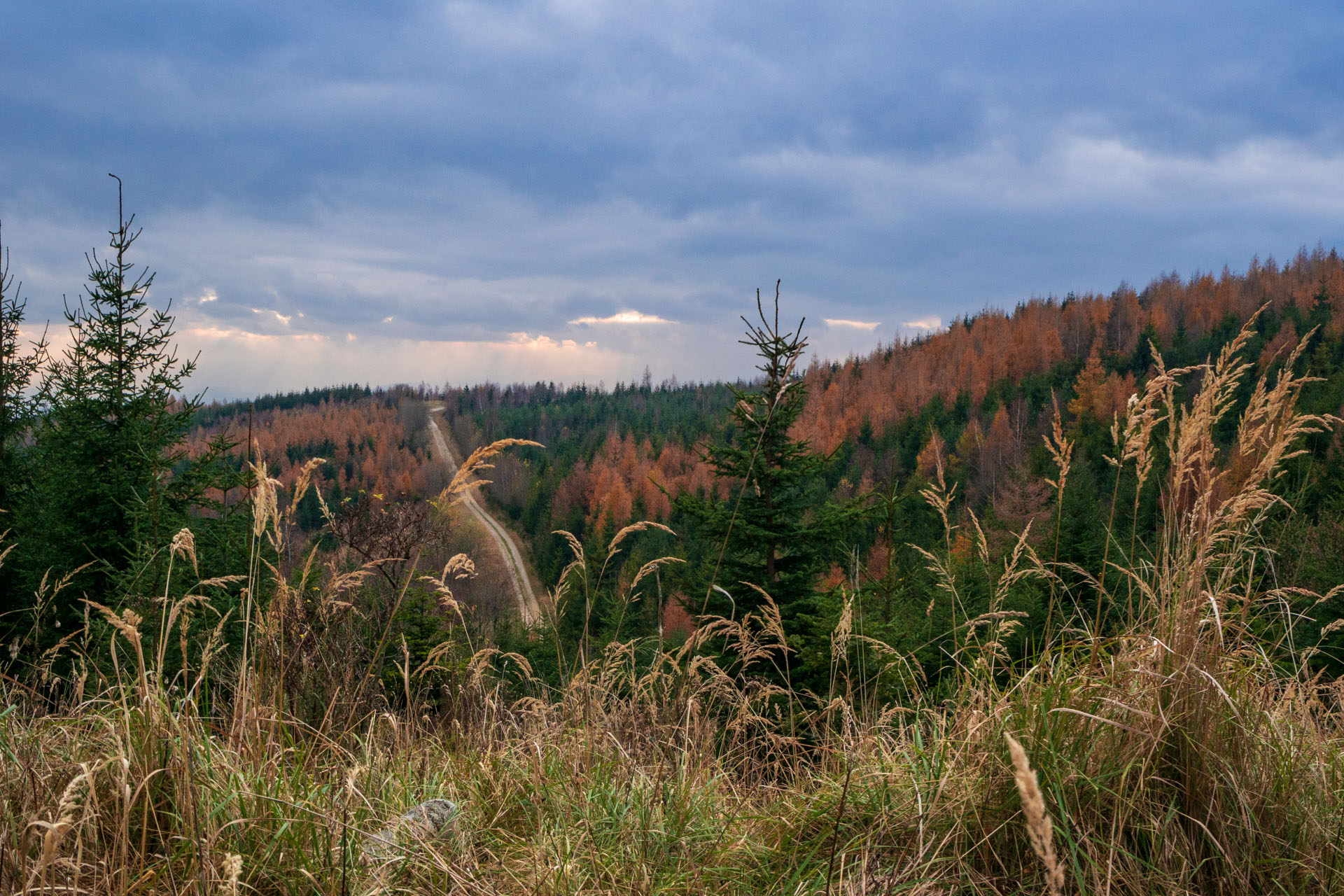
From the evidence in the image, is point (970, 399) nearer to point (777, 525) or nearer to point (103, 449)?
point (777, 525)

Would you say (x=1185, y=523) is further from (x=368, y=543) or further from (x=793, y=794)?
(x=368, y=543)

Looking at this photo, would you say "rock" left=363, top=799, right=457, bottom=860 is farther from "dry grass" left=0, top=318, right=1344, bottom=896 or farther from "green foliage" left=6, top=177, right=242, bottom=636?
Answer: "green foliage" left=6, top=177, right=242, bottom=636

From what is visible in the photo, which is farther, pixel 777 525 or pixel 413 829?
pixel 777 525

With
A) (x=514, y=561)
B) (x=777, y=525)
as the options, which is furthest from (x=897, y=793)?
(x=514, y=561)

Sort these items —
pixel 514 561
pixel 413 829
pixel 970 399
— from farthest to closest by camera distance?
pixel 970 399 → pixel 514 561 → pixel 413 829

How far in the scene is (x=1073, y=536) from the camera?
A: 15094mm


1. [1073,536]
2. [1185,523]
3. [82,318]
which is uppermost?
[82,318]

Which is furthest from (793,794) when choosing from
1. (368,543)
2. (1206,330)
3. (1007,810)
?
(1206,330)

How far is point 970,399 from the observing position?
3364 inches

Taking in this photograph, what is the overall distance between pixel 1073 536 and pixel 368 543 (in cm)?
1403

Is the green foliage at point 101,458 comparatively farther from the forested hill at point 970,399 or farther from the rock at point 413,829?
the forested hill at point 970,399

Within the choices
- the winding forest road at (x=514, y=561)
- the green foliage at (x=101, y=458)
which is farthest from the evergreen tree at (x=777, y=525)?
the winding forest road at (x=514, y=561)

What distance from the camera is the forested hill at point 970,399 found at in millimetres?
64250

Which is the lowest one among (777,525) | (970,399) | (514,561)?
(514,561)
